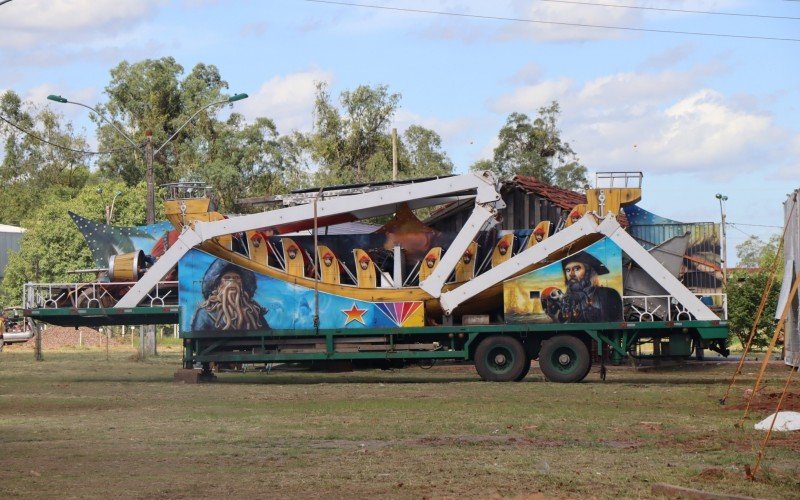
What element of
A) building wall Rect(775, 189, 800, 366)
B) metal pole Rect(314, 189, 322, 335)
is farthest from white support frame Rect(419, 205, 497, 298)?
building wall Rect(775, 189, 800, 366)

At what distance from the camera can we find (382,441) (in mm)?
15367

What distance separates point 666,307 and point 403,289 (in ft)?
19.5

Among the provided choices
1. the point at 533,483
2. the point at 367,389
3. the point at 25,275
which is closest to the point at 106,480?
the point at 533,483

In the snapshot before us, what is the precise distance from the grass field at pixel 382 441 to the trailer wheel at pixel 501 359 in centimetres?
53

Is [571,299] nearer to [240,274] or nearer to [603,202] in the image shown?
[603,202]

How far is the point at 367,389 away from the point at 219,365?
194 inches

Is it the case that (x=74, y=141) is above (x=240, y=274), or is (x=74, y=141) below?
above

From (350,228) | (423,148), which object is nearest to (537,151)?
(423,148)

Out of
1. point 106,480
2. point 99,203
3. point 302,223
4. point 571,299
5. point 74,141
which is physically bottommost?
point 106,480

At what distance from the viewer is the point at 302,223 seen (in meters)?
28.1

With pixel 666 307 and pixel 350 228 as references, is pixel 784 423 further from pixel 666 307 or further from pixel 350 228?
pixel 350 228

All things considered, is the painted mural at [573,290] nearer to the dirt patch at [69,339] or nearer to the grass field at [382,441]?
the grass field at [382,441]

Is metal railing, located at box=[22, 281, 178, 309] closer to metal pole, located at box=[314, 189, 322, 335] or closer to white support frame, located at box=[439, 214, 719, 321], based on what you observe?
metal pole, located at box=[314, 189, 322, 335]

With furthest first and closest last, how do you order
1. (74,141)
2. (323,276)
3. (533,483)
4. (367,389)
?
(74,141) → (323,276) → (367,389) → (533,483)
